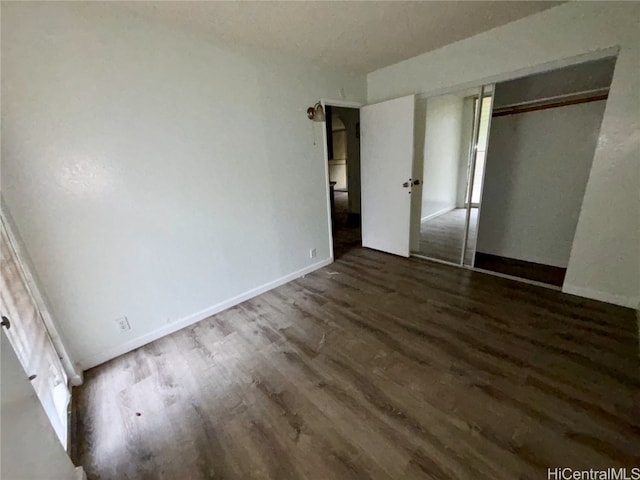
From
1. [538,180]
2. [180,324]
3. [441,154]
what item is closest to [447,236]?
[538,180]

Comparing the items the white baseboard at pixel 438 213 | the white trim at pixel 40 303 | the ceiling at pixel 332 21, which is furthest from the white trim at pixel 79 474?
the white baseboard at pixel 438 213

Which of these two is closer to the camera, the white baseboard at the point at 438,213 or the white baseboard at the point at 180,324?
the white baseboard at the point at 180,324

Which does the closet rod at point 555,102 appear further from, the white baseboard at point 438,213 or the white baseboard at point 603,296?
the white baseboard at point 438,213

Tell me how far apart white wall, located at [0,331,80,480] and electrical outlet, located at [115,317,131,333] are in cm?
110

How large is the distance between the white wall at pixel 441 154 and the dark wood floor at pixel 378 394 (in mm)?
2847

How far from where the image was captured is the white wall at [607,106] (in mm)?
1960

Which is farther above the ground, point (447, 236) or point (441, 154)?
point (441, 154)

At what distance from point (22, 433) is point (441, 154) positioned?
561cm

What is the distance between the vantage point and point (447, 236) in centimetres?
433

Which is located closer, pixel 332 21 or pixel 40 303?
pixel 40 303

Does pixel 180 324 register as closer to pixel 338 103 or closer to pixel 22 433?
pixel 22 433

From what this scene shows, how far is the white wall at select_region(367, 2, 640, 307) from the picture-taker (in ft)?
6.43

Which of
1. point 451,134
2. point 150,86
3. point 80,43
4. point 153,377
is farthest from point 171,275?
point 451,134

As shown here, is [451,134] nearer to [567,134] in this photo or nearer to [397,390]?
[567,134]
